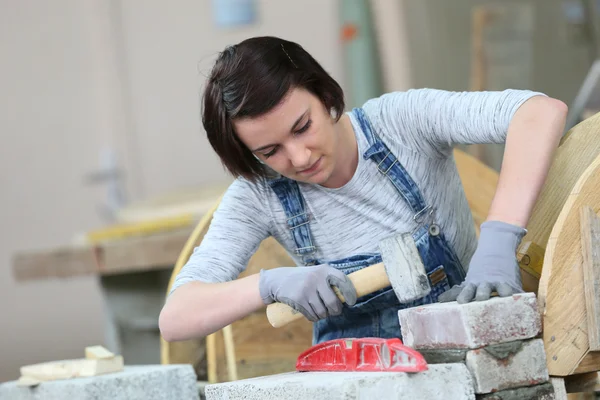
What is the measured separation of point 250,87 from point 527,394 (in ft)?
2.81

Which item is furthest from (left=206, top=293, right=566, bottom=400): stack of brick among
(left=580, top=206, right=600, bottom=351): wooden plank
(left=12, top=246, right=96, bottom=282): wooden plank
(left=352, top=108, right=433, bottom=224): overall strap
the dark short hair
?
(left=12, top=246, right=96, bottom=282): wooden plank

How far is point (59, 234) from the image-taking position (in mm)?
6676

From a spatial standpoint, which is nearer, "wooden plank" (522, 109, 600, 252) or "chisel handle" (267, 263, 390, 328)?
"chisel handle" (267, 263, 390, 328)

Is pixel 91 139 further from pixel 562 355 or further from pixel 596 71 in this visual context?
pixel 562 355

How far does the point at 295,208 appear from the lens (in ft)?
7.07

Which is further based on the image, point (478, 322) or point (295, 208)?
point (295, 208)

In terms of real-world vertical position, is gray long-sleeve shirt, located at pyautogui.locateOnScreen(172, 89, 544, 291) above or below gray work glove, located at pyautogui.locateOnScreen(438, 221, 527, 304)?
above

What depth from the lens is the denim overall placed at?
2053mm

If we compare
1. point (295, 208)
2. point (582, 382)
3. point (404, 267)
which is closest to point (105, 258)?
point (295, 208)

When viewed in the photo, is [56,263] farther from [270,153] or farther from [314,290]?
[314,290]

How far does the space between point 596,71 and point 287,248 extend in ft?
5.29

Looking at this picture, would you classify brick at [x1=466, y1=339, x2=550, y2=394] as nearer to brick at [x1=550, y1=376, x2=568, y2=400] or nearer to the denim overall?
brick at [x1=550, y1=376, x2=568, y2=400]

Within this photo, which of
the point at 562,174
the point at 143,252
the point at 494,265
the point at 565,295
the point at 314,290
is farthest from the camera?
the point at 143,252

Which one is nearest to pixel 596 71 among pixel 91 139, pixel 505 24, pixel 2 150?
pixel 505 24
